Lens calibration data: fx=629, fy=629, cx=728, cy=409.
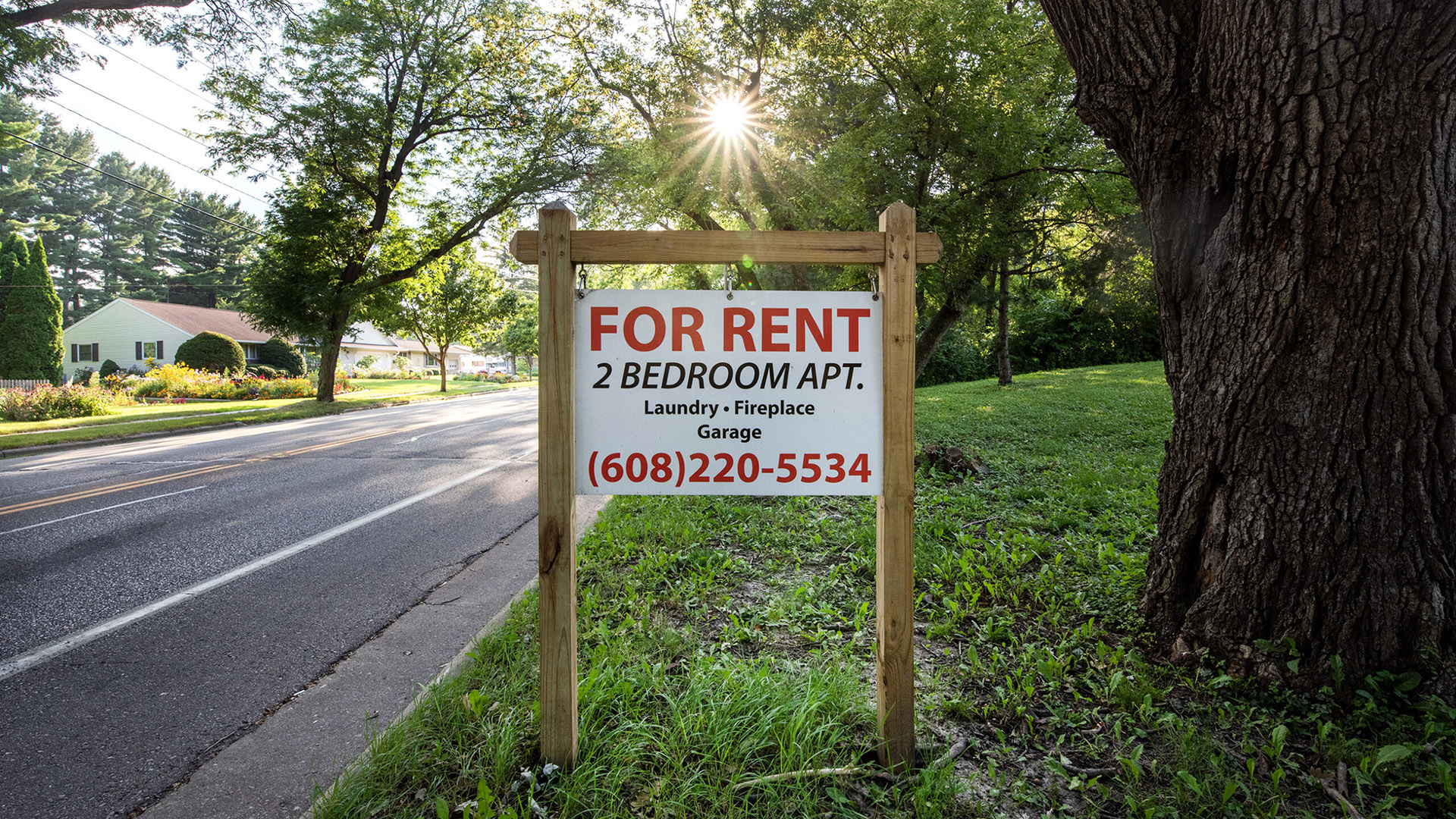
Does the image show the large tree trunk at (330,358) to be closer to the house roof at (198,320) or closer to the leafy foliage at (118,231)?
the house roof at (198,320)

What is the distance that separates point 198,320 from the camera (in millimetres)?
36375

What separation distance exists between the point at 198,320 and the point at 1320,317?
47.5m

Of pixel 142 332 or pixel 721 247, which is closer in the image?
pixel 721 247

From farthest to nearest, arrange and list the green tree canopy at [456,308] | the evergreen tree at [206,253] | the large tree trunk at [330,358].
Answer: the evergreen tree at [206,253], the green tree canopy at [456,308], the large tree trunk at [330,358]

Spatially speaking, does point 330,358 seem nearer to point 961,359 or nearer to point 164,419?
point 164,419

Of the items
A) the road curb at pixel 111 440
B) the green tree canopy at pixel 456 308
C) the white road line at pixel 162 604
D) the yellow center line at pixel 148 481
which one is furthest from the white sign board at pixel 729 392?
the green tree canopy at pixel 456 308

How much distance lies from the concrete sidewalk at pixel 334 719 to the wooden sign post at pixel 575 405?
83cm

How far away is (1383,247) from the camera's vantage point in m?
2.15

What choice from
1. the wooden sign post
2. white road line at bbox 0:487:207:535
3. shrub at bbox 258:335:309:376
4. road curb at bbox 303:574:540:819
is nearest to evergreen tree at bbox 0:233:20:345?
shrub at bbox 258:335:309:376

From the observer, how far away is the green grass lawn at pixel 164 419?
11344 millimetres

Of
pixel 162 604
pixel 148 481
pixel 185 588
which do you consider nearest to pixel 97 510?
pixel 148 481

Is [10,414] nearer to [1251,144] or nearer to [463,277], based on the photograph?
[463,277]

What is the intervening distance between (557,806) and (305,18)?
70.7 feet

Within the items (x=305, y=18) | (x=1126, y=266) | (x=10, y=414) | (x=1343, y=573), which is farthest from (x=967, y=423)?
(x=10, y=414)
